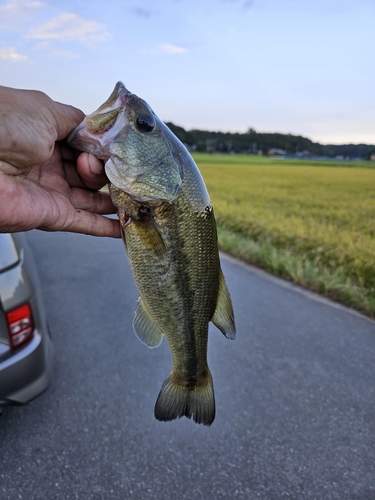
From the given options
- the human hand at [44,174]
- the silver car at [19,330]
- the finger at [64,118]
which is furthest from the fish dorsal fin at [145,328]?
the silver car at [19,330]

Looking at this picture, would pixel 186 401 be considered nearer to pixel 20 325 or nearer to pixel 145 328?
pixel 145 328

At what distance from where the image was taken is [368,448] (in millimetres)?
3043

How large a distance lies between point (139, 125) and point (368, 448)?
9.63ft

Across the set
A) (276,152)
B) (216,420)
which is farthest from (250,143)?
(216,420)

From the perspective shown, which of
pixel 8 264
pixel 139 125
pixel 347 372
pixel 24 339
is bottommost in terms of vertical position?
pixel 347 372

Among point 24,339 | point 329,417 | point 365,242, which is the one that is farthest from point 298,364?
point 365,242

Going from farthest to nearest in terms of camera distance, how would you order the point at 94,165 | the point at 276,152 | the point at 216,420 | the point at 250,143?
the point at 276,152
the point at 250,143
the point at 216,420
the point at 94,165

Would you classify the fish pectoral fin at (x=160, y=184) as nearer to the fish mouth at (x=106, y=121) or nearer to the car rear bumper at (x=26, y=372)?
the fish mouth at (x=106, y=121)

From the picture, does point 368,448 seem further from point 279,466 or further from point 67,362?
point 67,362

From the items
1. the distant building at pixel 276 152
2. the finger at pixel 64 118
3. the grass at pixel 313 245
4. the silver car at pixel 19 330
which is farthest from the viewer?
the distant building at pixel 276 152

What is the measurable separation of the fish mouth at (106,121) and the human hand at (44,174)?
0.42ft

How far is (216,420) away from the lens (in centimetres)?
327

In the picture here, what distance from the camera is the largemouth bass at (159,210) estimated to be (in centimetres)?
146

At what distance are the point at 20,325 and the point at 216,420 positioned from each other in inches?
67.4
